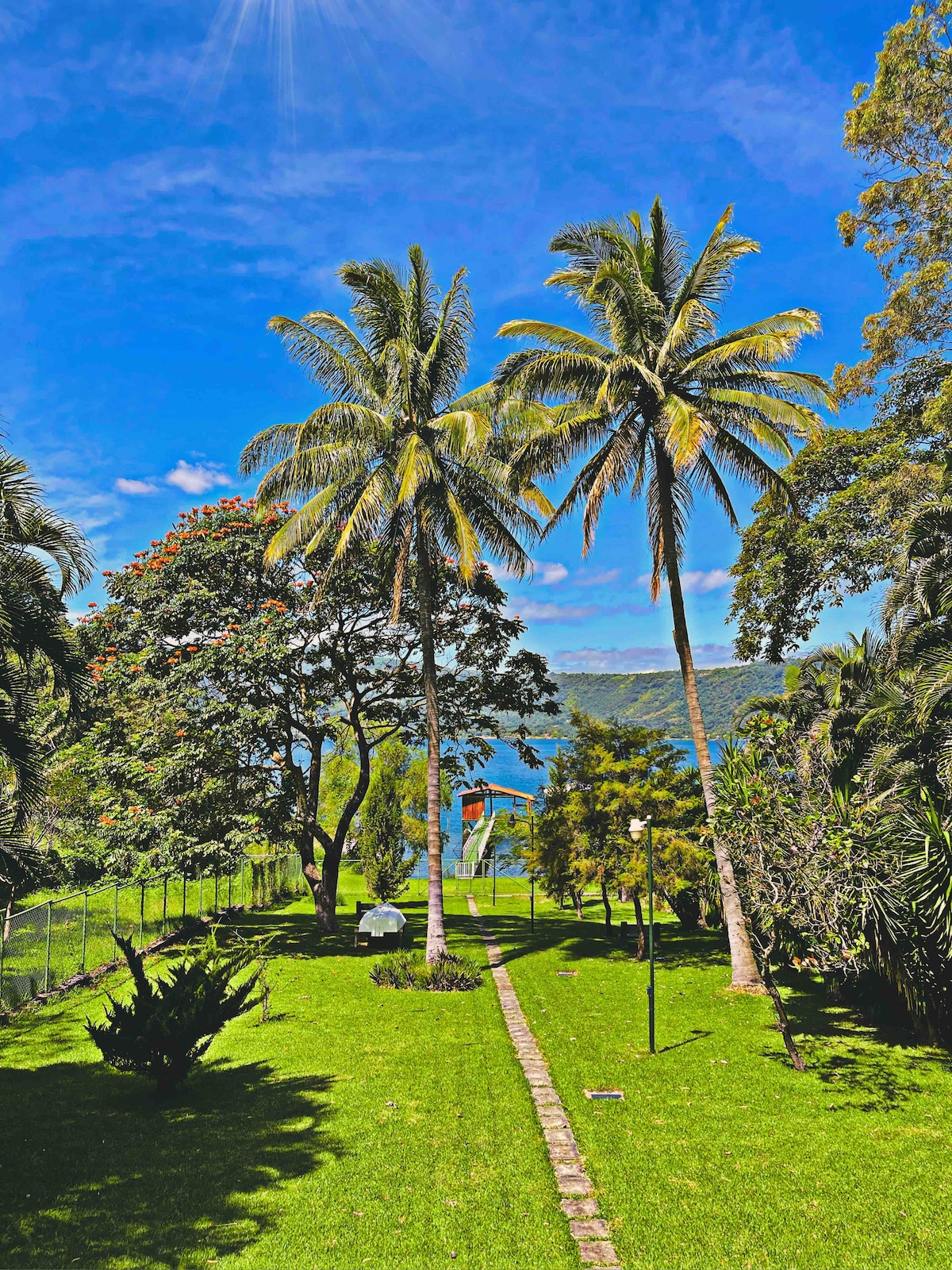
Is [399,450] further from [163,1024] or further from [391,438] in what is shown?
[163,1024]

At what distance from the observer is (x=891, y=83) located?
47.6ft

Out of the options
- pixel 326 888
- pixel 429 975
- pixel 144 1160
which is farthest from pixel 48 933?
pixel 326 888

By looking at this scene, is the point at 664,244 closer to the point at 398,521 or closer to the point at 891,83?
the point at 891,83

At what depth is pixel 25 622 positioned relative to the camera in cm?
914

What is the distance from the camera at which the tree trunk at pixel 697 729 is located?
559 inches

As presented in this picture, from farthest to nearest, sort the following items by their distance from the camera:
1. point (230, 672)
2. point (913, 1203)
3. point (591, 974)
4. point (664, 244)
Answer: point (230, 672), point (591, 974), point (664, 244), point (913, 1203)

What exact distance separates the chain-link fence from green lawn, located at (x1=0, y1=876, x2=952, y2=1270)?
0.67 m

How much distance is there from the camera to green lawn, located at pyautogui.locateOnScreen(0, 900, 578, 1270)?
5.80 metres

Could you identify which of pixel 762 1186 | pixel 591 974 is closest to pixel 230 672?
pixel 591 974

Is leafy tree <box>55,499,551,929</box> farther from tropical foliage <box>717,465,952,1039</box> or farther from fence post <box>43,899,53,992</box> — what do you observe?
tropical foliage <box>717,465,952,1039</box>

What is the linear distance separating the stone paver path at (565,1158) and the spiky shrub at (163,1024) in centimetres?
398

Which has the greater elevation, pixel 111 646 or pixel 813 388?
pixel 813 388

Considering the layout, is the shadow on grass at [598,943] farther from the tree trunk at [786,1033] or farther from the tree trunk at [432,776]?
the tree trunk at [786,1033]

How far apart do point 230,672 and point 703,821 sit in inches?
439
